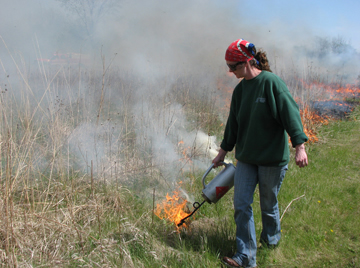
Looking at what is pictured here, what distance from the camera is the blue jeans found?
2.31 m

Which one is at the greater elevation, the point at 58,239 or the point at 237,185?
the point at 237,185

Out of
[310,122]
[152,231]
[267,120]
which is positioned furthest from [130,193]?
[310,122]

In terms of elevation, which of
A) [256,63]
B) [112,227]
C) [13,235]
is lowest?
[112,227]

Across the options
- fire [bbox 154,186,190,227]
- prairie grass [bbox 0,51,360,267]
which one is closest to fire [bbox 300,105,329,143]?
prairie grass [bbox 0,51,360,267]

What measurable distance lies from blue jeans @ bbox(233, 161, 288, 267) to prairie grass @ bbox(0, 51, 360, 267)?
0.26m

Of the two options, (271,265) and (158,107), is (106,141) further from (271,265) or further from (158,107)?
(271,265)

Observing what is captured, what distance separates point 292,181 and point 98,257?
3.10 meters

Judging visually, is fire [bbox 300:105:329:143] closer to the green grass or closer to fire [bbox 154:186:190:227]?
the green grass

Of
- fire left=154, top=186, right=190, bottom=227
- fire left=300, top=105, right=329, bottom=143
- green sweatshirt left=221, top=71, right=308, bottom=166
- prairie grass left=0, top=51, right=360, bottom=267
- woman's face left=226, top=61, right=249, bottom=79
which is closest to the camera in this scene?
green sweatshirt left=221, top=71, right=308, bottom=166

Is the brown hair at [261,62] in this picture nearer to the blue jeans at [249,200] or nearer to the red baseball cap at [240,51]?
the red baseball cap at [240,51]

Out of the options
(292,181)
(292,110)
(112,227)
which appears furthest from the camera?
(292,181)

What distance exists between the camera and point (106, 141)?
441 cm

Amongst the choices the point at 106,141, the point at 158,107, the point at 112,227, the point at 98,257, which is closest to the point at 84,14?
the point at 158,107

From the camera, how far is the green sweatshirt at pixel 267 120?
2125 millimetres
